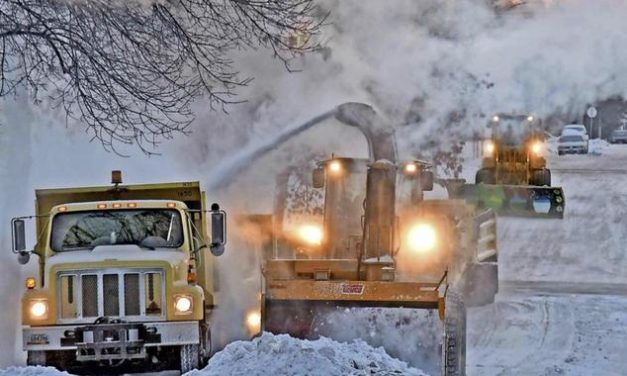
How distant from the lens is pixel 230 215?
61.3 feet

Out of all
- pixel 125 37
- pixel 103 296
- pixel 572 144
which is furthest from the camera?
pixel 572 144

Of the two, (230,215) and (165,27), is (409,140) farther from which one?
(165,27)

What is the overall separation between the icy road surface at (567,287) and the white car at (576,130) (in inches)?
75.5

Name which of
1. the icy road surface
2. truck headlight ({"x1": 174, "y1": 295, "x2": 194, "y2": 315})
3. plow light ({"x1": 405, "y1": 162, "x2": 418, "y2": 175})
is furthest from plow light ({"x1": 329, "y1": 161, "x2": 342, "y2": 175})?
truck headlight ({"x1": 174, "y1": 295, "x2": 194, "y2": 315})

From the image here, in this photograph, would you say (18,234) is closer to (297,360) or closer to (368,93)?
(297,360)

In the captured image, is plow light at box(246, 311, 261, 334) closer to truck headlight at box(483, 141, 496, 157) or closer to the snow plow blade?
the snow plow blade

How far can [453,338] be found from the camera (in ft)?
37.5

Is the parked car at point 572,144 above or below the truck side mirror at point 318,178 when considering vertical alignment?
above

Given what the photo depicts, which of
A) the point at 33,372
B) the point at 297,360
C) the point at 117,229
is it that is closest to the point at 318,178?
the point at 117,229

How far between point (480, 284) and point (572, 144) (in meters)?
13.1

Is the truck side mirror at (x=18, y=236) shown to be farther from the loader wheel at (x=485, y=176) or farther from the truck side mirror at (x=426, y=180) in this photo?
the loader wheel at (x=485, y=176)

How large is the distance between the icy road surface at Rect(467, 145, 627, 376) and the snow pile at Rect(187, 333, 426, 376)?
3.03m

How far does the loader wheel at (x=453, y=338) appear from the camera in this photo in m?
11.3

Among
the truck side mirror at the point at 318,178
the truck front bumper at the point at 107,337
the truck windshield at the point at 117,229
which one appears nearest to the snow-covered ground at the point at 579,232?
the truck side mirror at the point at 318,178
